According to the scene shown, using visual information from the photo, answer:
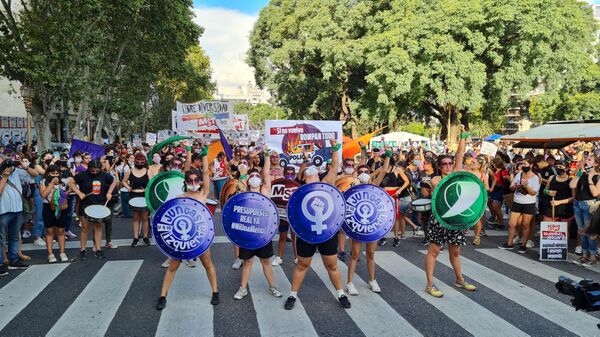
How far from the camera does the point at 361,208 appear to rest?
5.90m

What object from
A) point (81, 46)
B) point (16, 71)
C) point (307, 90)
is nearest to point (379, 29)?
point (307, 90)

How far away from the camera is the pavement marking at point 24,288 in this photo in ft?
17.8

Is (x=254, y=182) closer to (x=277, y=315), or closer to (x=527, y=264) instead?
(x=277, y=315)

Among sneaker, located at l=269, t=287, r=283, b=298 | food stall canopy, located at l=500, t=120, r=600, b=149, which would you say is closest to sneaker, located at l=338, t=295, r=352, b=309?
sneaker, located at l=269, t=287, r=283, b=298

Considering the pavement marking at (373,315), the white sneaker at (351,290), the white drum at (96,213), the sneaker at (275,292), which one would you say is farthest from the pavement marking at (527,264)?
the white drum at (96,213)

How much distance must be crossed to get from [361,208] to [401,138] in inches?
945

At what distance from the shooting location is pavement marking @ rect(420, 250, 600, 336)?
16.9ft

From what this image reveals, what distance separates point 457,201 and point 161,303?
4120 millimetres

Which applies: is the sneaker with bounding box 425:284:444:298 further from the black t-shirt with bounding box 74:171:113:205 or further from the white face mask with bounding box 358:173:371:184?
the black t-shirt with bounding box 74:171:113:205

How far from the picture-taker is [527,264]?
308 inches

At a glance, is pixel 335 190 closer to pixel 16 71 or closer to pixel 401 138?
pixel 16 71

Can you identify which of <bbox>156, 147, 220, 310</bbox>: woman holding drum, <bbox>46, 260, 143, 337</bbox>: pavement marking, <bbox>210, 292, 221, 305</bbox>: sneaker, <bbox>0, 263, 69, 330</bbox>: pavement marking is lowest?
<bbox>0, 263, 69, 330</bbox>: pavement marking

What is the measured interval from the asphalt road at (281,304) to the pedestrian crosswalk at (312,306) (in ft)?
0.04

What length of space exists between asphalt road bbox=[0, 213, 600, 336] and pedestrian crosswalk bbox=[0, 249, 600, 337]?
0.01m
